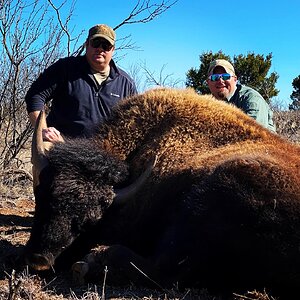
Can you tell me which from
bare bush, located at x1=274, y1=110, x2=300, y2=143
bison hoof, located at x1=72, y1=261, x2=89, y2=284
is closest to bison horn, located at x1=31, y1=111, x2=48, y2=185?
bison hoof, located at x1=72, y1=261, x2=89, y2=284

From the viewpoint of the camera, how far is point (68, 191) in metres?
4.25

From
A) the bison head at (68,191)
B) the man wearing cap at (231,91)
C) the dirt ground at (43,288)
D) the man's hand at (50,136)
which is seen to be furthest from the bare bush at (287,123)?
the bison head at (68,191)

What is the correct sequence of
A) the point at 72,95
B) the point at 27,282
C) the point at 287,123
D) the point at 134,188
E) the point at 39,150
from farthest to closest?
1. the point at 287,123
2. the point at 72,95
3. the point at 39,150
4. the point at 134,188
5. the point at 27,282

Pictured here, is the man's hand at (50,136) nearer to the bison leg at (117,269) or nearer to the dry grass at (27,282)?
the dry grass at (27,282)

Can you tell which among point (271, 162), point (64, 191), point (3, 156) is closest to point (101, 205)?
point (64, 191)

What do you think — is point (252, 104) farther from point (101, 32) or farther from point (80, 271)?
point (80, 271)

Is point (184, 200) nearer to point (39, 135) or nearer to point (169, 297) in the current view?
point (169, 297)

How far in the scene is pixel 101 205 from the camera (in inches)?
174

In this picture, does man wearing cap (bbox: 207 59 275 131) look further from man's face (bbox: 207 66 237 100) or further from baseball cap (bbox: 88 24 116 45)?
baseball cap (bbox: 88 24 116 45)

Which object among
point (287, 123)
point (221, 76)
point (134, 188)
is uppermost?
point (287, 123)

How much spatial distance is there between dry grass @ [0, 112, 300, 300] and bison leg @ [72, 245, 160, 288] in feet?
0.27

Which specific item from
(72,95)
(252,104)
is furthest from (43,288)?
(252,104)

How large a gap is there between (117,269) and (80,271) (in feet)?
0.90

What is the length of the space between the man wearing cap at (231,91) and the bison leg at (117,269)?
3142mm
